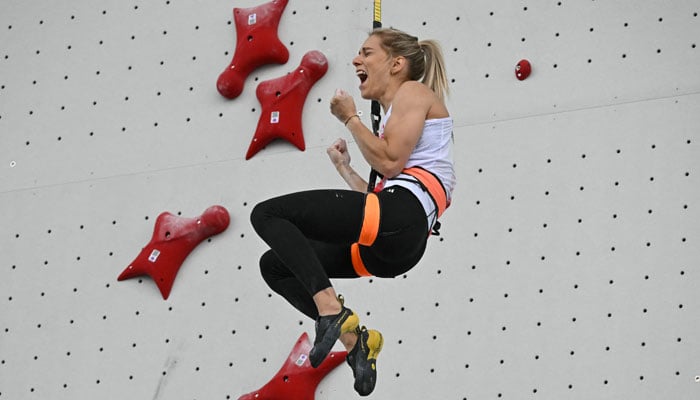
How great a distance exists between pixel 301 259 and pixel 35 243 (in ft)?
8.49

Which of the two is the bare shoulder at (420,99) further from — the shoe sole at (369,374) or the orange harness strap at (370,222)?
the shoe sole at (369,374)

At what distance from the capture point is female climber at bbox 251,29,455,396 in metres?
3.02

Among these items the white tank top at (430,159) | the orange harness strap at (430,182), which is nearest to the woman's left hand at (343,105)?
the white tank top at (430,159)

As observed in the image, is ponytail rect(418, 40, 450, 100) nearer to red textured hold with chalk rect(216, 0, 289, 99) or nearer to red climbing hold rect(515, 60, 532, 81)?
red climbing hold rect(515, 60, 532, 81)

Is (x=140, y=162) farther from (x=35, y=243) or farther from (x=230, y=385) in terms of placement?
(x=230, y=385)

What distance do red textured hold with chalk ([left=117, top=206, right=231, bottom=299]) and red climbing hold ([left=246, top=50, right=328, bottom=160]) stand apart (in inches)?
13.0

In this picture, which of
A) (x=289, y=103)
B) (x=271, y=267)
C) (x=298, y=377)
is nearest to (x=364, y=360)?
(x=271, y=267)

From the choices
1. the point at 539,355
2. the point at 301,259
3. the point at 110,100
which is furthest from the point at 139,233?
the point at 301,259

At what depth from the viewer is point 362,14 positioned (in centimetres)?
494

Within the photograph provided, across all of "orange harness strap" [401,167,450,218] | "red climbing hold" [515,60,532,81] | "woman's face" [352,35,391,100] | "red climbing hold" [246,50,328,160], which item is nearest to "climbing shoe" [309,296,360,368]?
"orange harness strap" [401,167,450,218]

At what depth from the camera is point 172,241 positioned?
4.91 meters

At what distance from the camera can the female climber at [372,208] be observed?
119 inches

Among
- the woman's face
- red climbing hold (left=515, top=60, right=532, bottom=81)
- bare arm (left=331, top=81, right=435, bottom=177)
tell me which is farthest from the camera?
red climbing hold (left=515, top=60, right=532, bottom=81)

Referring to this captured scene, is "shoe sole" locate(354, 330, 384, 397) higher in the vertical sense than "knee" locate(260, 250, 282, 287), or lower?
lower
